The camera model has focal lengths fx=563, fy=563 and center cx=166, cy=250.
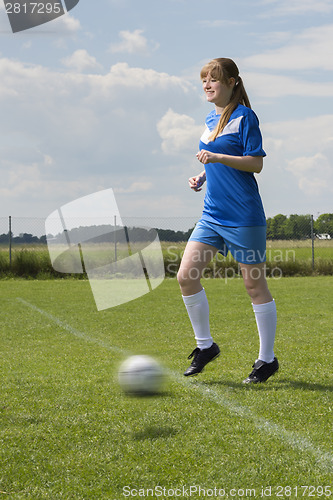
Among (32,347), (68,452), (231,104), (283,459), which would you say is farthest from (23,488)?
(32,347)

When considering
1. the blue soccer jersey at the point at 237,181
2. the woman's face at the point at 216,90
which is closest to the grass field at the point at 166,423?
the blue soccer jersey at the point at 237,181

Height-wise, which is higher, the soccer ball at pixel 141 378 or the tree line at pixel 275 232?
the tree line at pixel 275 232

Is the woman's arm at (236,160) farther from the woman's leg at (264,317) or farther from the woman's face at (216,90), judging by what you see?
the woman's leg at (264,317)

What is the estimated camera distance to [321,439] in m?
3.28

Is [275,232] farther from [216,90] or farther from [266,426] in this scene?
[266,426]

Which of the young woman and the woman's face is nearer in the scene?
the young woman

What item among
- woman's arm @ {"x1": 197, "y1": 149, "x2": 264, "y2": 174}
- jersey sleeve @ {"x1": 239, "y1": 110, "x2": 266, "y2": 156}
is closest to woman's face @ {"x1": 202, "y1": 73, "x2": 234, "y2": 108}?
jersey sleeve @ {"x1": 239, "y1": 110, "x2": 266, "y2": 156}

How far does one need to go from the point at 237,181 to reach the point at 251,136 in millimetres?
368

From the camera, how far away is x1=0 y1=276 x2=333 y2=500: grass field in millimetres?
2725

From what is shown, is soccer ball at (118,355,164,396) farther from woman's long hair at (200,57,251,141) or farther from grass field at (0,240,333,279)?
grass field at (0,240,333,279)

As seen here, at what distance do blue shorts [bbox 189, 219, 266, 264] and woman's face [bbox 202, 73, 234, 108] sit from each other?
103cm

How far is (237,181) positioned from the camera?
4496mm

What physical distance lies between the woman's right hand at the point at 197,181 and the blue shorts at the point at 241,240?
0.51 meters

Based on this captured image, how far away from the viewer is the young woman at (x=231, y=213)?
443cm
